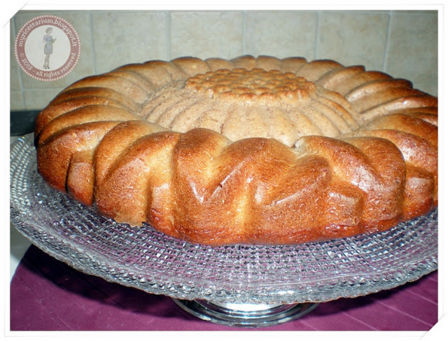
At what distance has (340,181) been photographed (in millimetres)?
734

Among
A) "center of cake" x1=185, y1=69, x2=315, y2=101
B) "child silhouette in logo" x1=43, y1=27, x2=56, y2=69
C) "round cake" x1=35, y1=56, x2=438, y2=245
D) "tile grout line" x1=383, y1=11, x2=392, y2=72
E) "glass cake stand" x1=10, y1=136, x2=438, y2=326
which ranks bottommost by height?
"glass cake stand" x1=10, y1=136, x2=438, y2=326

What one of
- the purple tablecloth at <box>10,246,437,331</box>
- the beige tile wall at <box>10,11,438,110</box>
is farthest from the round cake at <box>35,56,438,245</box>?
the beige tile wall at <box>10,11,438,110</box>

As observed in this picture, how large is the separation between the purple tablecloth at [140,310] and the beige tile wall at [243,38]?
2.95 feet

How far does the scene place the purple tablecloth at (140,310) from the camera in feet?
2.68

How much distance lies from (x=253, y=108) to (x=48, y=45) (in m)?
0.45

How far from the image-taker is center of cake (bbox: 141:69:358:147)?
87 centimetres

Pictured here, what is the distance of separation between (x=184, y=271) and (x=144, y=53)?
1.11 metres

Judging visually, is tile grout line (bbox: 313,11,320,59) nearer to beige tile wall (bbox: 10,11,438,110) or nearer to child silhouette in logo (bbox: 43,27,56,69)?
beige tile wall (bbox: 10,11,438,110)

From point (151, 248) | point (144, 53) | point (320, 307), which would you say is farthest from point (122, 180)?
point (144, 53)

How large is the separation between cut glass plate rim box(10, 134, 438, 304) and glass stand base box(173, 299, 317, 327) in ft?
0.63

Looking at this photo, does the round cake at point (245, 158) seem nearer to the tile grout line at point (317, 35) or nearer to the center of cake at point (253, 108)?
the center of cake at point (253, 108)

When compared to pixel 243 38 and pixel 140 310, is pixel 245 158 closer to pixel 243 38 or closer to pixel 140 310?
pixel 140 310

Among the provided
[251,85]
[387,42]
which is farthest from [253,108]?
[387,42]

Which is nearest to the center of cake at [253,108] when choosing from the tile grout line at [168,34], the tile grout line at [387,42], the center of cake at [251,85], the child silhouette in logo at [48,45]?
the center of cake at [251,85]
